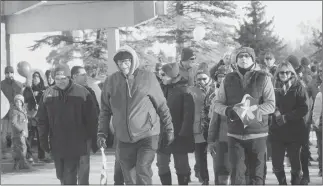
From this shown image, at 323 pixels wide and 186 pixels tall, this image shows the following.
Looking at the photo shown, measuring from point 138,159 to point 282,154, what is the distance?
8.08 ft

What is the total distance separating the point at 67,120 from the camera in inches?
315

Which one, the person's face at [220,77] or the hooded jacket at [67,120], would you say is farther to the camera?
the person's face at [220,77]

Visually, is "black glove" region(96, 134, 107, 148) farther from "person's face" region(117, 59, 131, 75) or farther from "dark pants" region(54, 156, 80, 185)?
"dark pants" region(54, 156, 80, 185)

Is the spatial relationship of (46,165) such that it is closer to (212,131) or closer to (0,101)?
(212,131)

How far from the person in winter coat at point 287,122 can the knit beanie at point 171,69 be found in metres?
1.35

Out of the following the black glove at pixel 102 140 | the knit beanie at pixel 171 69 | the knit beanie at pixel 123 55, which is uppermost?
the knit beanie at pixel 123 55

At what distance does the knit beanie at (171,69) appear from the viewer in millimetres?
8625

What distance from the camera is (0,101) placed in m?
5.77

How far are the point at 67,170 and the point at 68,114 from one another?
74cm

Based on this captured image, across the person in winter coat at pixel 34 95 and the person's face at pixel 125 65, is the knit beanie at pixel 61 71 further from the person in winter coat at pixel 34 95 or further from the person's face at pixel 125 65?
the person in winter coat at pixel 34 95

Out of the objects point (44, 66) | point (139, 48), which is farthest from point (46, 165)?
point (44, 66)

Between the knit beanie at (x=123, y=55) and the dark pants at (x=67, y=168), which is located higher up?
the knit beanie at (x=123, y=55)

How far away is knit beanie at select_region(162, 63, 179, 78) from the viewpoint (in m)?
8.62

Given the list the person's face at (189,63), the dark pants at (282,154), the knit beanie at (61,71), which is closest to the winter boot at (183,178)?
the dark pants at (282,154)
